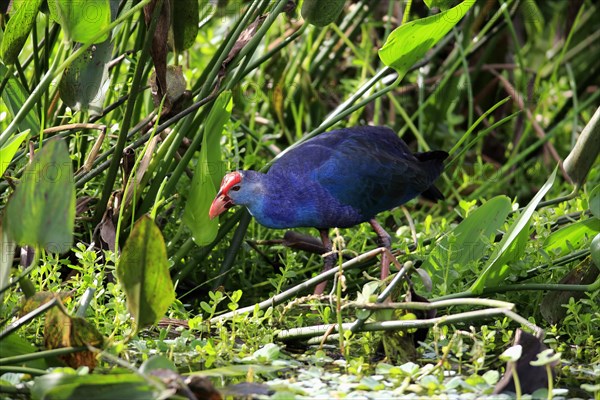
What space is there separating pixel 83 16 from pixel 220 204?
28.9 inches

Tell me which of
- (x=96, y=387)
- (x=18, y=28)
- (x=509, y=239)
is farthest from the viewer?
(x=509, y=239)

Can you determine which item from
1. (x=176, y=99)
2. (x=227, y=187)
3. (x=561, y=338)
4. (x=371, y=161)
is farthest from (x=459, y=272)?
(x=176, y=99)

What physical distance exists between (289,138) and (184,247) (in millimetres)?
963

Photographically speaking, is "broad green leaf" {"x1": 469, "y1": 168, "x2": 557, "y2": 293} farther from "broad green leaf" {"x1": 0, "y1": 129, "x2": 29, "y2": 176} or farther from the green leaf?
"broad green leaf" {"x1": 0, "y1": 129, "x2": 29, "y2": 176}

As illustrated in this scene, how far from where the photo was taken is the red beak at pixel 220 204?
2332 mm

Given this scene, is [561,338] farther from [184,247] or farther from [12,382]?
[12,382]

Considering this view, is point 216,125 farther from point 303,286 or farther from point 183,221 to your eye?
point 303,286

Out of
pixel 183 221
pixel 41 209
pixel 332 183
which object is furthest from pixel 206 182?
pixel 41 209

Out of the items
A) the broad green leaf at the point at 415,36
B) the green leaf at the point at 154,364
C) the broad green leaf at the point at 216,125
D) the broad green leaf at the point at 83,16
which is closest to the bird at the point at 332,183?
the broad green leaf at the point at 216,125

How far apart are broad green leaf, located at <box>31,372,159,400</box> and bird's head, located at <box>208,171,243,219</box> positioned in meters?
0.87

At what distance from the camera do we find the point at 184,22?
2.23 m

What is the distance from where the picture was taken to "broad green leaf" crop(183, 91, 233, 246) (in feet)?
6.85

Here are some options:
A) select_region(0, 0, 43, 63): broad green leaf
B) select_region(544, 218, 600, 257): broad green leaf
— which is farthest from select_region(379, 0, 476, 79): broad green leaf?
select_region(0, 0, 43, 63): broad green leaf

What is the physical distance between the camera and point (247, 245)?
2.64 metres
